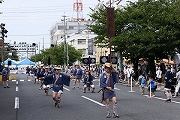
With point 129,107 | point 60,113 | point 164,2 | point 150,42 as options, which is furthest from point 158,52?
point 60,113

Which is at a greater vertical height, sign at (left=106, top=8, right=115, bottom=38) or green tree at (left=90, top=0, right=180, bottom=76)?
green tree at (left=90, top=0, right=180, bottom=76)

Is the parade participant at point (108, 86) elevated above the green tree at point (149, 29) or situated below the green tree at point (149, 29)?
below

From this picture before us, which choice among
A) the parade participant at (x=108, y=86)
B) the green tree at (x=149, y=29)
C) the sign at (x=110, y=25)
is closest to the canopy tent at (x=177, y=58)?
the green tree at (x=149, y=29)

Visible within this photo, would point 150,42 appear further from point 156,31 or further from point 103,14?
point 103,14

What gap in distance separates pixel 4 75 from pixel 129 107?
18.7 metres

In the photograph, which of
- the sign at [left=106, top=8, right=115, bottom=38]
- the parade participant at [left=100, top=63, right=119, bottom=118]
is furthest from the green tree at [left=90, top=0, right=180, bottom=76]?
the parade participant at [left=100, top=63, right=119, bottom=118]

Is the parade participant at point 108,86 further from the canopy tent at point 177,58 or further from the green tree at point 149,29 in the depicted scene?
the canopy tent at point 177,58

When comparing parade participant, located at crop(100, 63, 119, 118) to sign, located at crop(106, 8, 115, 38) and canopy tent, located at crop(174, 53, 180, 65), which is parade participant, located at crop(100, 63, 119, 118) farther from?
canopy tent, located at crop(174, 53, 180, 65)

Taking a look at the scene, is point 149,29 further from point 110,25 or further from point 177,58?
point 110,25

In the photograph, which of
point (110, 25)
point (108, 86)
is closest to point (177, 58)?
point (110, 25)

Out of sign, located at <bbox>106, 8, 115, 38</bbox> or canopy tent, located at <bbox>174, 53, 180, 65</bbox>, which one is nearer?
sign, located at <bbox>106, 8, 115, 38</bbox>

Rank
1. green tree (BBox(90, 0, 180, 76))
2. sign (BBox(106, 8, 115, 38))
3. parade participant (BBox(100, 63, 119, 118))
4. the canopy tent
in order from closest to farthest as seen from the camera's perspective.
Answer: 1. parade participant (BBox(100, 63, 119, 118))
2. sign (BBox(106, 8, 115, 38))
3. green tree (BBox(90, 0, 180, 76))
4. the canopy tent

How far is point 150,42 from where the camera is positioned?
37875mm

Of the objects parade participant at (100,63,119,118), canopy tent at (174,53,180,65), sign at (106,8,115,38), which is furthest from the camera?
canopy tent at (174,53,180,65)
